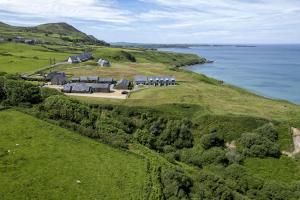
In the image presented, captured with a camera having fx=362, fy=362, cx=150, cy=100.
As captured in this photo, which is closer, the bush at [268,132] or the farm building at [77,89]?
the bush at [268,132]

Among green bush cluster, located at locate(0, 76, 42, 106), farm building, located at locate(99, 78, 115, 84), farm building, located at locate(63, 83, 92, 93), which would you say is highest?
green bush cluster, located at locate(0, 76, 42, 106)

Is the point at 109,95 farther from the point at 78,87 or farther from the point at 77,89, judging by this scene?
the point at 78,87

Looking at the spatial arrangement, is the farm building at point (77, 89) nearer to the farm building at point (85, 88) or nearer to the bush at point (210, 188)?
the farm building at point (85, 88)

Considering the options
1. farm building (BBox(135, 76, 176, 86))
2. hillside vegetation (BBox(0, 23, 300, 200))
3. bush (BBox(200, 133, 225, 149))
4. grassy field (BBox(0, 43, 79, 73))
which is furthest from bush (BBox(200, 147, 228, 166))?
grassy field (BBox(0, 43, 79, 73))

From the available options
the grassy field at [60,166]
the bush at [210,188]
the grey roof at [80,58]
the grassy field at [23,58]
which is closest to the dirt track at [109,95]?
the grassy field at [60,166]

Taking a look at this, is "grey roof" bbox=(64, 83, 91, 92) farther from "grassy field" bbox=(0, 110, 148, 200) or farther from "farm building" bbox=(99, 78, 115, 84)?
"grassy field" bbox=(0, 110, 148, 200)

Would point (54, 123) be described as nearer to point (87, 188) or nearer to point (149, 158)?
point (149, 158)
